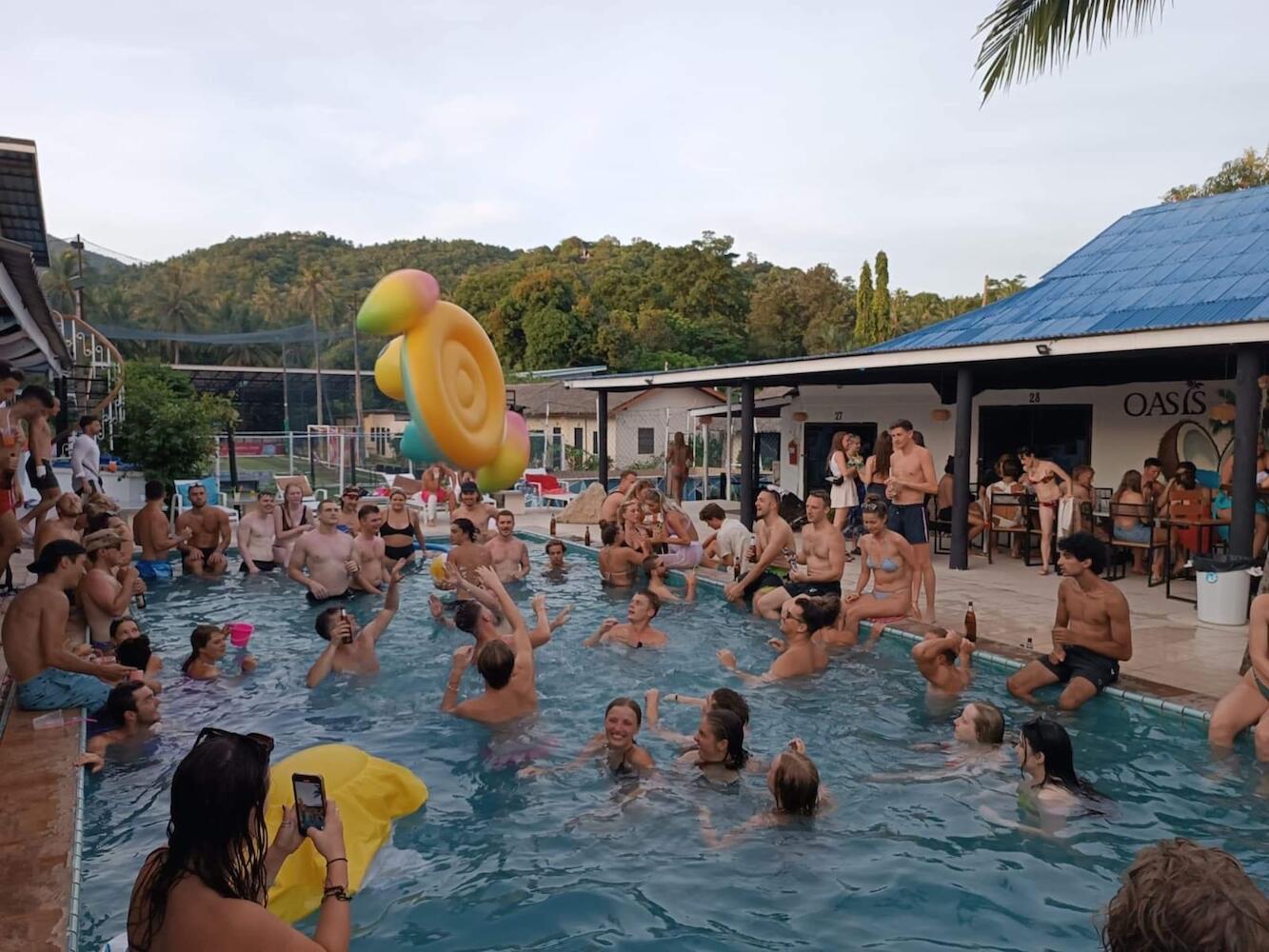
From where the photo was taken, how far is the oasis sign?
39.2 feet

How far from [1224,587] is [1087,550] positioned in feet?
9.31

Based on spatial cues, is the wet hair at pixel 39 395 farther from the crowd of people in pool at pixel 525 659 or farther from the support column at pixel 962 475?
the support column at pixel 962 475

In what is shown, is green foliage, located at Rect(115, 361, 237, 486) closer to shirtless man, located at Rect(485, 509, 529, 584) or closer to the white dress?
shirtless man, located at Rect(485, 509, 529, 584)

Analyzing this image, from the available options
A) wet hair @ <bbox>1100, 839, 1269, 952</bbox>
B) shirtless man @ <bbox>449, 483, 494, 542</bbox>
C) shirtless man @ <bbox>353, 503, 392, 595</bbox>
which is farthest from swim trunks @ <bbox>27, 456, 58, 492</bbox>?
wet hair @ <bbox>1100, 839, 1269, 952</bbox>

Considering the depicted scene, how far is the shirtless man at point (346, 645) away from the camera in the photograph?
259 inches

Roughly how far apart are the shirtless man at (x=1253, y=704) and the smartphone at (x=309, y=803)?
15.7 ft

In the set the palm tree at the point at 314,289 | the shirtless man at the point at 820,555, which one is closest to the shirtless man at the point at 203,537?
the shirtless man at the point at 820,555

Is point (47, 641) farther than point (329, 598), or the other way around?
point (329, 598)

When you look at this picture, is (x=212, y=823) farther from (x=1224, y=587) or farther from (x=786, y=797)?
(x=1224, y=587)

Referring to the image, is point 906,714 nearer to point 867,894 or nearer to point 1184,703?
point 1184,703

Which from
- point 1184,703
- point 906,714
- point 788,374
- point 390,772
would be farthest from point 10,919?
point 788,374

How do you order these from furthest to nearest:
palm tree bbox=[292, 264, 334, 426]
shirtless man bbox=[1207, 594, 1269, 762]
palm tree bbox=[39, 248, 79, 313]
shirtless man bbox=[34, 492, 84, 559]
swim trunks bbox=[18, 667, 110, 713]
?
palm tree bbox=[292, 264, 334, 426]
palm tree bbox=[39, 248, 79, 313]
shirtless man bbox=[34, 492, 84, 559]
swim trunks bbox=[18, 667, 110, 713]
shirtless man bbox=[1207, 594, 1269, 762]

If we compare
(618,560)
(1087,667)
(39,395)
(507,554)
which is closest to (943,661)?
(1087,667)

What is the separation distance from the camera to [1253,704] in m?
5.36
